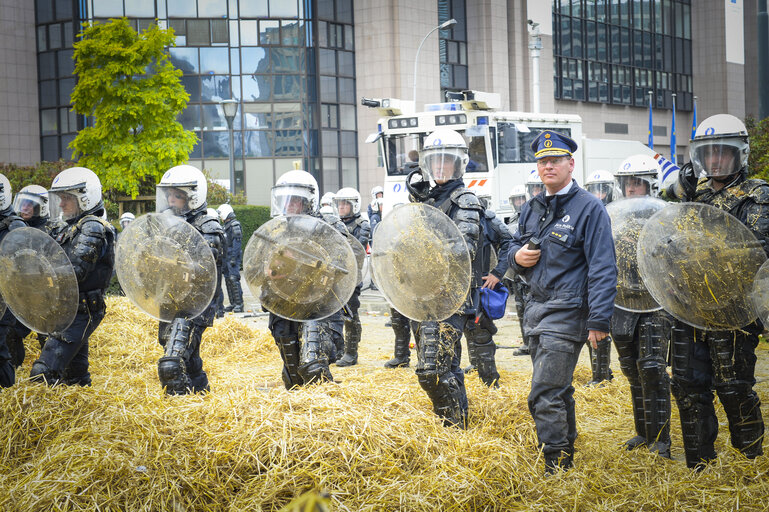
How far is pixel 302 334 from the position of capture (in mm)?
6051

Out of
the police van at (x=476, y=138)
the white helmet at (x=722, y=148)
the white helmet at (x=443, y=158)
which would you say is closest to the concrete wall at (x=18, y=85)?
the police van at (x=476, y=138)

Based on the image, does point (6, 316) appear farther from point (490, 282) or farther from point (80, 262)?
point (490, 282)

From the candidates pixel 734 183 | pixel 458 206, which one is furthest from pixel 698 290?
pixel 458 206

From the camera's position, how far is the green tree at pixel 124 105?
19.8 metres

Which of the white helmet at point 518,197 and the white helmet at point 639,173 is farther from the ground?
the white helmet at point 518,197

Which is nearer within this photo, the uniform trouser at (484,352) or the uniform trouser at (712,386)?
the uniform trouser at (712,386)

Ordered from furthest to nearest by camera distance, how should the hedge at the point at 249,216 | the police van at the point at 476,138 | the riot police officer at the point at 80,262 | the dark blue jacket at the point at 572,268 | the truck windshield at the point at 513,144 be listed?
the hedge at the point at 249,216, the truck windshield at the point at 513,144, the police van at the point at 476,138, the riot police officer at the point at 80,262, the dark blue jacket at the point at 572,268

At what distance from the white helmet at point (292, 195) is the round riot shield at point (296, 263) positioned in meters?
0.52

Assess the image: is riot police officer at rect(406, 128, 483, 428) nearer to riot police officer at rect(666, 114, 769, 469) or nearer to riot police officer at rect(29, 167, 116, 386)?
riot police officer at rect(666, 114, 769, 469)

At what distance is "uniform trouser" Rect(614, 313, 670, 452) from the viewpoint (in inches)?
204

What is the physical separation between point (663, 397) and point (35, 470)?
3887 millimetres

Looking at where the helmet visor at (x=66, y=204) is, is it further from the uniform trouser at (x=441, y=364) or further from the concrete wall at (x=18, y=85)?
the concrete wall at (x=18, y=85)

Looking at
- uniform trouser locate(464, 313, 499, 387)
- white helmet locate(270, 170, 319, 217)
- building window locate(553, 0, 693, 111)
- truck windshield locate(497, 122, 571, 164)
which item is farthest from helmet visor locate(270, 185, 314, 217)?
building window locate(553, 0, 693, 111)

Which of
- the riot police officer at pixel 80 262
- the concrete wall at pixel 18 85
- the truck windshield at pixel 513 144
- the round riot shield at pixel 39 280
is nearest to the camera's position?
the round riot shield at pixel 39 280
